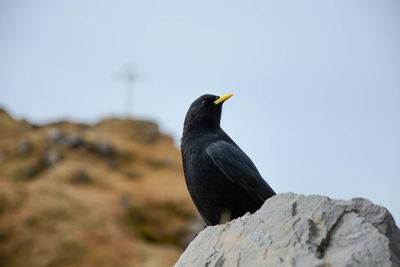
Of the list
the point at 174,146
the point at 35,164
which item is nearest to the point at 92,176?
the point at 35,164

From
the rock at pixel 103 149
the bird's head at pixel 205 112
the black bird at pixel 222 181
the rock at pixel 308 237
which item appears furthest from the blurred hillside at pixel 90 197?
the rock at pixel 308 237

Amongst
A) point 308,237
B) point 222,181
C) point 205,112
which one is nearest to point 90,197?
point 205,112

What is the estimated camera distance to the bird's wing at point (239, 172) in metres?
5.32

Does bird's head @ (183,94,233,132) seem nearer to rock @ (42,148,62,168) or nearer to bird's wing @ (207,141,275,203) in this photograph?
bird's wing @ (207,141,275,203)

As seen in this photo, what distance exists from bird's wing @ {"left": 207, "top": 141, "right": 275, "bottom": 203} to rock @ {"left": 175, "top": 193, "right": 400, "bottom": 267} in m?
1.52

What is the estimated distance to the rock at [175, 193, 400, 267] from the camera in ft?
9.93

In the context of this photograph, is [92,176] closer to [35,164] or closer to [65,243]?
[35,164]

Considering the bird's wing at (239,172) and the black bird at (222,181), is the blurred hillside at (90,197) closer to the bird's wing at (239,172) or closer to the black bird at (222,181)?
the black bird at (222,181)

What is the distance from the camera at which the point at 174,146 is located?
117 feet

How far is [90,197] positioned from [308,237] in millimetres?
22323

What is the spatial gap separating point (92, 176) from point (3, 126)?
8184 mm

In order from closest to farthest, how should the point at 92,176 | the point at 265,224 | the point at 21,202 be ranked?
the point at 265,224 < the point at 21,202 < the point at 92,176

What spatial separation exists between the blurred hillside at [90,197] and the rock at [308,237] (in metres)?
16.9

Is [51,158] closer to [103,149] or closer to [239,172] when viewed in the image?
[103,149]
